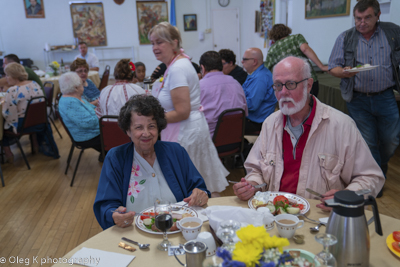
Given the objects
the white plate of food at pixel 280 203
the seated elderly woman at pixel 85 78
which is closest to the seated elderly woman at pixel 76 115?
the seated elderly woman at pixel 85 78

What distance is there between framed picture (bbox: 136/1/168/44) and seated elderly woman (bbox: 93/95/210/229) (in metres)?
9.42

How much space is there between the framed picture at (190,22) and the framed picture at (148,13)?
0.66 m

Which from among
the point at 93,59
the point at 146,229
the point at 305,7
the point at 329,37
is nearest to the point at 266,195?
the point at 146,229

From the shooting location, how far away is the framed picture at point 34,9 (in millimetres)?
10109

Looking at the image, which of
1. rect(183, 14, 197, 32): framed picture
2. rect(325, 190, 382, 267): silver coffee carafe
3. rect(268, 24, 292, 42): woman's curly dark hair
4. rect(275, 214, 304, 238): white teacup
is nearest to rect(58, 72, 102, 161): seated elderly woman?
rect(268, 24, 292, 42): woman's curly dark hair

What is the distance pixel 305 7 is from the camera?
615cm

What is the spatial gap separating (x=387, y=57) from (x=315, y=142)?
1629 mm

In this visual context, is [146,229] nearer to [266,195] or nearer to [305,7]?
[266,195]

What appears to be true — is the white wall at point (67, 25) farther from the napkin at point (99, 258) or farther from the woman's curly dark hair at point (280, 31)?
the napkin at point (99, 258)

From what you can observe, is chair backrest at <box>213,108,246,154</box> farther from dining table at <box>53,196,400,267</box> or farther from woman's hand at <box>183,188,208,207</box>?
dining table at <box>53,196,400,267</box>

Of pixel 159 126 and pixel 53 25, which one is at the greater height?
pixel 53 25

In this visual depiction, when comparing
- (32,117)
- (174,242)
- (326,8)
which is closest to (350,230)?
Result: (174,242)

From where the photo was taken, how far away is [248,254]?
2.41ft

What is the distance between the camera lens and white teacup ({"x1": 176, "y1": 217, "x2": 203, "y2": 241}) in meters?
1.14
